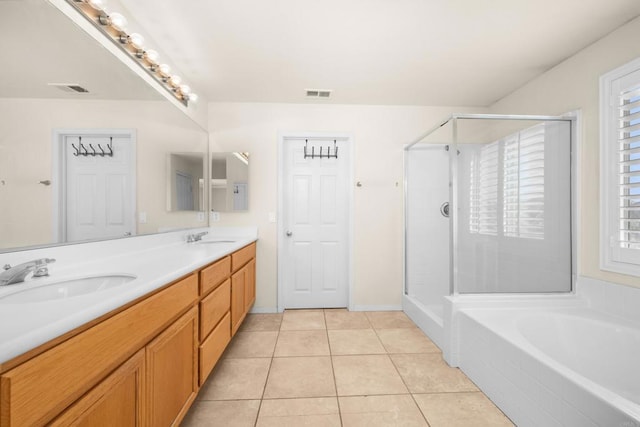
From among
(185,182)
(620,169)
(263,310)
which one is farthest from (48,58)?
(620,169)

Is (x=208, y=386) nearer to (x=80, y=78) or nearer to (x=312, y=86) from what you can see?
(x=80, y=78)

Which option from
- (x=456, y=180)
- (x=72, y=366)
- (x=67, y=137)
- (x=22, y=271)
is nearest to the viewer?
(x=72, y=366)

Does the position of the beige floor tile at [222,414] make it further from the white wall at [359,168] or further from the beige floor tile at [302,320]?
the white wall at [359,168]

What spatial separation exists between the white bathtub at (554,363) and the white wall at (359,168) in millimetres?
1198

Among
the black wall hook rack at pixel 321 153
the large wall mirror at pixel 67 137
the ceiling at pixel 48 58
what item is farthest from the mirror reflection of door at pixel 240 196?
the ceiling at pixel 48 58

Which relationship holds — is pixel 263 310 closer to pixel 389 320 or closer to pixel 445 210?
pixel 389 320

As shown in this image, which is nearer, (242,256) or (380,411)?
(380,411)

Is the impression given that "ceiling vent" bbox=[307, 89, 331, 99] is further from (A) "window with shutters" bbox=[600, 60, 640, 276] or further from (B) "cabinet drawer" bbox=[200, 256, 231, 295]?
(A) "window with shutters" bbox=[600, 60, 640, 276]

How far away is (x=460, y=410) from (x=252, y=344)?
1.55 m

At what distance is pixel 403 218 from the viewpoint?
3088 millimetres

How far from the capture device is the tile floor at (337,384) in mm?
1489

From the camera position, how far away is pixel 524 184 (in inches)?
85.3

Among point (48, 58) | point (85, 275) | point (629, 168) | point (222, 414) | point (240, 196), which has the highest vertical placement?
point (48, 58)

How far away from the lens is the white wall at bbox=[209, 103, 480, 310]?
9.82 feet
